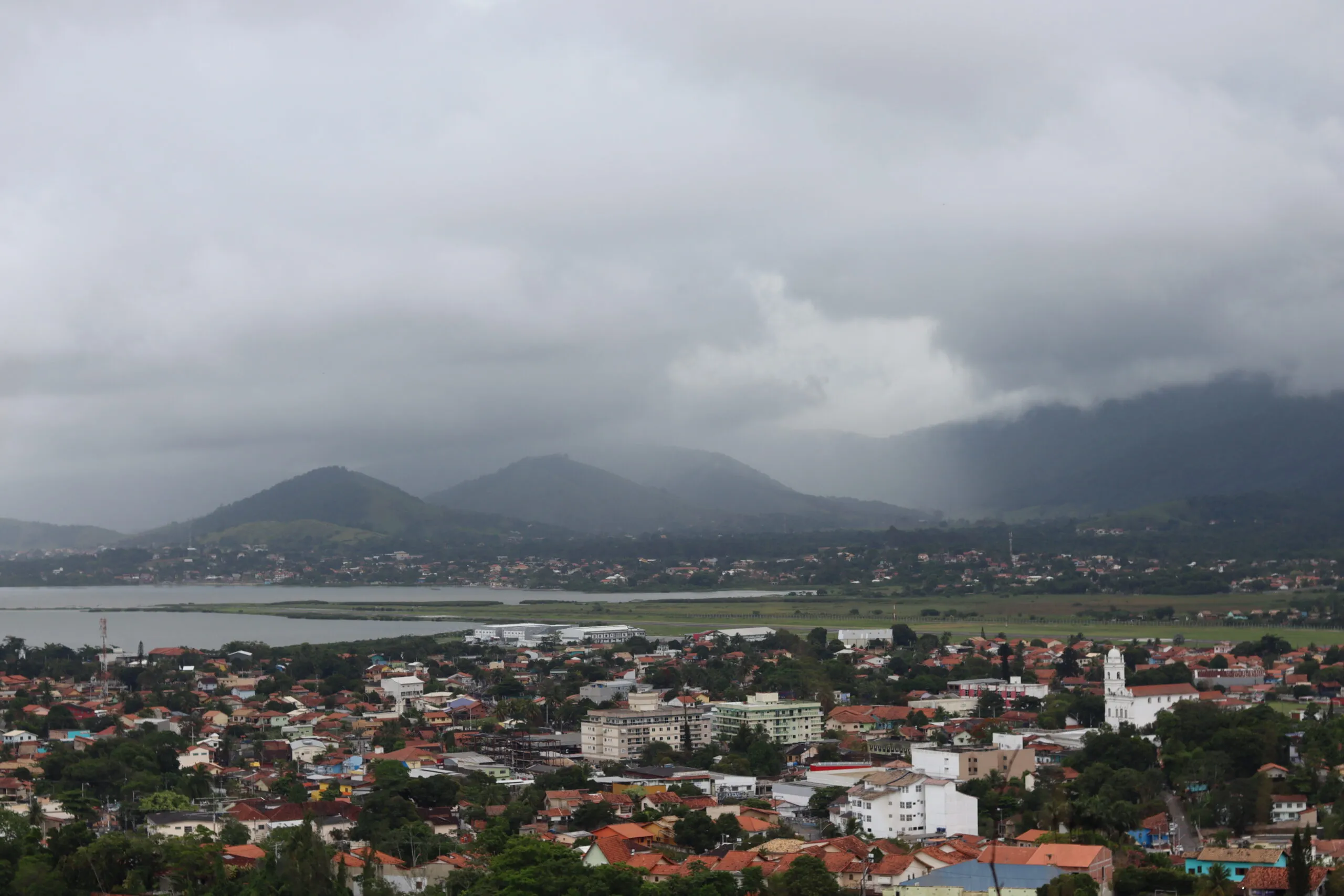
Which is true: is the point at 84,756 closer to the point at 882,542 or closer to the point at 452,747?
the point at 452,747

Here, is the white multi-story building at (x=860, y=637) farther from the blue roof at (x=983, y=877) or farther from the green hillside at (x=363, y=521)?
the green hillside at (x=363, y=521)

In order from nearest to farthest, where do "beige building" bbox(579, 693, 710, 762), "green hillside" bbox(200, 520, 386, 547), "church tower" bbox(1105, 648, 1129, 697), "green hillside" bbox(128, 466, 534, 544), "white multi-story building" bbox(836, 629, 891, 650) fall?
"beige building" bbox(579, 693, 710, 762) → "church tower" bbox(1105, 648, 1129, 697) → "white multi-story building" bbox(836, 629, 891, 650) → "green hillside" bbox(200, 520, 386, 547) → "green hillside" bbox(128, 466, 534, 544)

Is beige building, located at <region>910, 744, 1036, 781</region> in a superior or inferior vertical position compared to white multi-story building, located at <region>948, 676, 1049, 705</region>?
inferior

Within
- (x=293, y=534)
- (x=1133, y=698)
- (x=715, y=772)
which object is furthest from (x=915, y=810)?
(x=293, y=534)

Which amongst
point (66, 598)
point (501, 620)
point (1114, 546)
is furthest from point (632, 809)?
point (66, 598)

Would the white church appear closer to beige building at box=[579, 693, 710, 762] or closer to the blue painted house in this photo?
beige building at box=[579, 693, 710, 762]

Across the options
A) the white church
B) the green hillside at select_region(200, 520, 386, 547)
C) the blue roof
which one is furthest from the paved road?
the green hillside at select_region(200, 520, 386, 547)

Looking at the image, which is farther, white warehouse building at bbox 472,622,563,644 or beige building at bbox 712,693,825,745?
white warehouse building at bbox 472,622,563,644

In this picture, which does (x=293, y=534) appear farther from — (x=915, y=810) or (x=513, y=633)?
(x=915, y=810)
